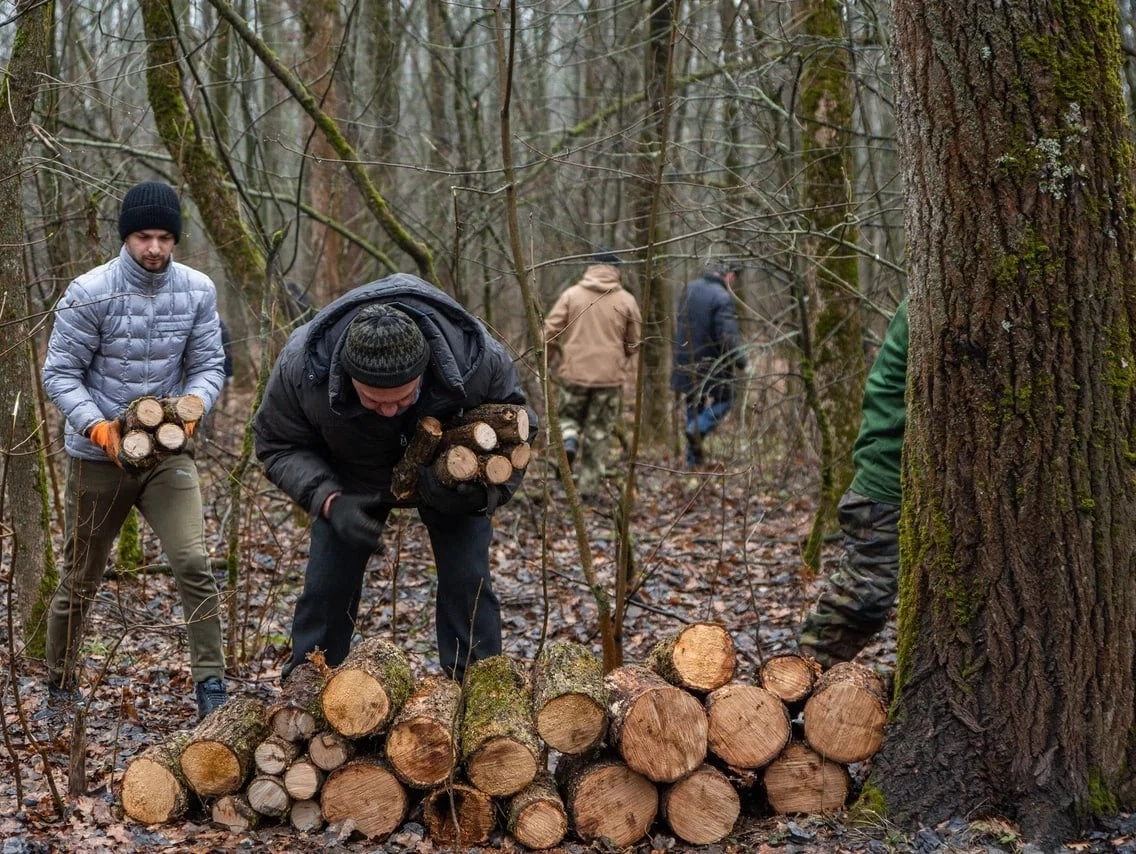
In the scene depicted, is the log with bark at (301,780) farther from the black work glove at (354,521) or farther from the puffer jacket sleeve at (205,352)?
the puffer jacket sleeve at (205,352)

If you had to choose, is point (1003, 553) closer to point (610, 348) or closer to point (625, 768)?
point (625, 768)

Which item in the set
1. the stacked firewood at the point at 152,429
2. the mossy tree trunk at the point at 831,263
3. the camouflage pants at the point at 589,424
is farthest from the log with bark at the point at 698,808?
the camouflage pants at the point at 589,424

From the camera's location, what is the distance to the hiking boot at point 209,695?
4926mm

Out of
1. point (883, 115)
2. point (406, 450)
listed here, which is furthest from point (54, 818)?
point (883, 115)

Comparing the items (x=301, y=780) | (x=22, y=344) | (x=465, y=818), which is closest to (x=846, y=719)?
(x=465, y=818)

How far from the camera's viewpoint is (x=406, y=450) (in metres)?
4.63

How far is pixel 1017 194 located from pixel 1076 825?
202cm

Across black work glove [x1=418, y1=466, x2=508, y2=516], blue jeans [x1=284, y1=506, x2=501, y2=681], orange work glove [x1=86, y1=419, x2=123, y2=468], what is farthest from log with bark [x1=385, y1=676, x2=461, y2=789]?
orange work glove [x1=86, y1=419, x2=123, y2=468]

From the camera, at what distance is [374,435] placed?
4613 mm

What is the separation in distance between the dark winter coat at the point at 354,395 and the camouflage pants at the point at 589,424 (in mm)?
5920

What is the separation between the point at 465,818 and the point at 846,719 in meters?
1.39

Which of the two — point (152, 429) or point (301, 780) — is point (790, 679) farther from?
point (152, 429)

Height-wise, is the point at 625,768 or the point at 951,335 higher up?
the point at 951,335

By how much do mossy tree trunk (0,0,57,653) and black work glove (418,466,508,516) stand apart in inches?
82.0
